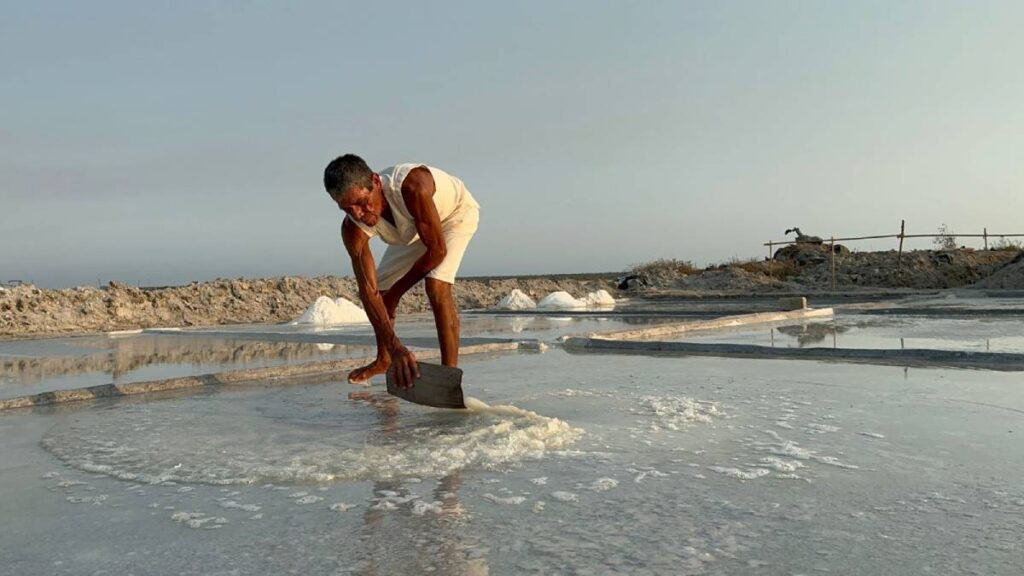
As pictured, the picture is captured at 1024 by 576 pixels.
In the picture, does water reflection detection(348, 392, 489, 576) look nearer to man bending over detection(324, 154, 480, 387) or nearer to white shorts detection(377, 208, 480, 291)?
man bending over detection(324, 154, 480, 387)

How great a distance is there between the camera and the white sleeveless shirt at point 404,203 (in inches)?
121

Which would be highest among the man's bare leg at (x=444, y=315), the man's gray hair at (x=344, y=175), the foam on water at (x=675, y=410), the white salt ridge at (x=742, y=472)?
the man's gray hair at (x=344, y=175)

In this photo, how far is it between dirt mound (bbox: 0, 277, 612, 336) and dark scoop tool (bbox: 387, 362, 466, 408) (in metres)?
9.92

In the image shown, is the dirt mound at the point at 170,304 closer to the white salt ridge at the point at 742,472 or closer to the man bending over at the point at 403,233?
the man bending over at the point at 403,233

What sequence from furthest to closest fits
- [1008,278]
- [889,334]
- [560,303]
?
[1008,278]
[560,303]
[889,334]

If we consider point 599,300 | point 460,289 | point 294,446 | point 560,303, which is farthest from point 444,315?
point 460,289

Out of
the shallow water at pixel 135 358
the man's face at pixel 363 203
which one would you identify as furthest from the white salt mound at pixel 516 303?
the man's face at pixel 363 203

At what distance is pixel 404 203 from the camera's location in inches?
121

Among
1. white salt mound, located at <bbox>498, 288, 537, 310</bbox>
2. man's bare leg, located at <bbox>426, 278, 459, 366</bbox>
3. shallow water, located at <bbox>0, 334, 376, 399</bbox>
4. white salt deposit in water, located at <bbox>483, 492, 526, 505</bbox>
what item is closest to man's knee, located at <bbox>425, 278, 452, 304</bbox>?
man's bare leg, located at <bbox>426, 278, 459, 366</bbox>

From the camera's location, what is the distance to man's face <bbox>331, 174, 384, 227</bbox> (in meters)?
2.92

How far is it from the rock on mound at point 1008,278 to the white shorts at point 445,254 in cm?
1752

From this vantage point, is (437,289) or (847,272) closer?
(437,289)

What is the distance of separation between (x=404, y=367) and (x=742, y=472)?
1.32 meters

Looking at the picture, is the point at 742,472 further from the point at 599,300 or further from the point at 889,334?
the point at 599,300
